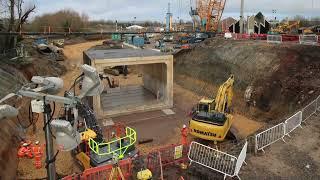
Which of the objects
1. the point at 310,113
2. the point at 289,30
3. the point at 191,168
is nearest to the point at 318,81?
the point at 310,113

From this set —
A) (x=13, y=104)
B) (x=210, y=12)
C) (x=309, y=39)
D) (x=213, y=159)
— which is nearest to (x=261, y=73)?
(x=309, y=39)

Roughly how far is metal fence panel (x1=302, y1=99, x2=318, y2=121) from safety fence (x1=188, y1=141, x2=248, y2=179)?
20.4 feet

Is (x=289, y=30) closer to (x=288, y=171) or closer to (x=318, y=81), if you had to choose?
(x=318, y=81)

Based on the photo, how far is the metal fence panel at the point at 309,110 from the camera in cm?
1786

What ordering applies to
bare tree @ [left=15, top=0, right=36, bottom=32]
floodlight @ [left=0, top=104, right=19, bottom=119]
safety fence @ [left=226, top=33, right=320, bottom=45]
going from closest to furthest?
floodlight @ [left=0, top=104, right=19, bottom=119]
safety fence @ [left=226, top=33, right=320, bottom=45]
bare tree @ [left=15, top=0, right=36, bottom=32]

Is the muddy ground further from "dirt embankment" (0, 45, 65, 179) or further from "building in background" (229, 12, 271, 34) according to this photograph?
"building in background" (229, 12, 271, 34)

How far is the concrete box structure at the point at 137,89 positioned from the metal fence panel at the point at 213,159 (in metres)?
11.8

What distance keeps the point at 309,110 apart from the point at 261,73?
10460 millimetres

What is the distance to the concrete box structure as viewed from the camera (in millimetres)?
25516

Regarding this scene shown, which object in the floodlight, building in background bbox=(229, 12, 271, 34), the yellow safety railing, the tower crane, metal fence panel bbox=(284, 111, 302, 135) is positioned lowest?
the yellow safety railing

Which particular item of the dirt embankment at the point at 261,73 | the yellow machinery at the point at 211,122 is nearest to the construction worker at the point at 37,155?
the yellow machinery at the point at 211,122

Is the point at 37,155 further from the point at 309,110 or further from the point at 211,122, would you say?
the point at 309,110

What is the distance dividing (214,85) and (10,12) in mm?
29764

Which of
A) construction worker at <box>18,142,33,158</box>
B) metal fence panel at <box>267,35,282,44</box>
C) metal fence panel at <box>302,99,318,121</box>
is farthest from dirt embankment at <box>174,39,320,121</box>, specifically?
construction worker at <box>18,142,33,158</box>
